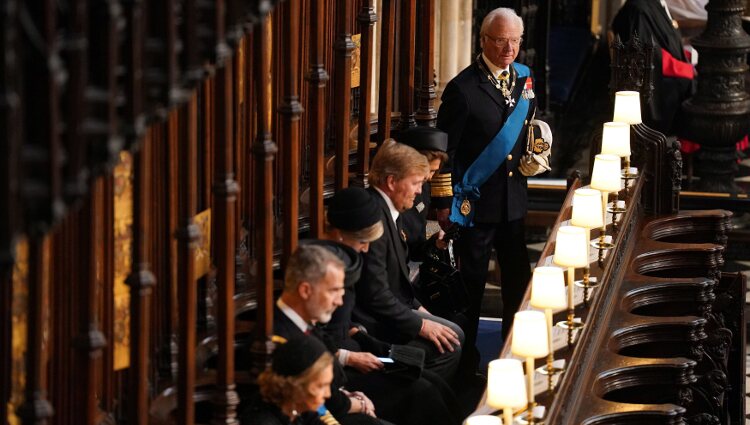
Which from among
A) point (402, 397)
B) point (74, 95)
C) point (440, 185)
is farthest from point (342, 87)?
point (74, 95)

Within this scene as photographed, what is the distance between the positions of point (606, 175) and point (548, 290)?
183 centimetres

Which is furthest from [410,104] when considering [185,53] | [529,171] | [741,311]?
[185,53]

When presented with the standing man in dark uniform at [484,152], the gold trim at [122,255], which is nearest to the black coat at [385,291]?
the standing man in dark uniform at [484,152]

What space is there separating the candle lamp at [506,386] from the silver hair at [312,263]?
0.70 metres

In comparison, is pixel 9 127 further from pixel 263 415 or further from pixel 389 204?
pixel 389 204

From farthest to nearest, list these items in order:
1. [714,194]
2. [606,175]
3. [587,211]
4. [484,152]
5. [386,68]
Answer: [714,194] → [484,152] → [606,175] → [386,68] → [587,211]

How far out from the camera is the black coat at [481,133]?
8.52m

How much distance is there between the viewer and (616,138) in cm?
882

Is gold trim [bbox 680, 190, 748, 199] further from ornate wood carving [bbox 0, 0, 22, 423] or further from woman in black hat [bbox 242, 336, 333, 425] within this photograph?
ornate wood carving [bbox 0, 0, 22, 423]

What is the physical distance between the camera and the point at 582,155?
14750 millimetres

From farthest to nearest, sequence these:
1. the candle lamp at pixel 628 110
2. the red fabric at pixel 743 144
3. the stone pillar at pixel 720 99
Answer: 1. the red fabric at pixel 743 144
2. the stone pillar at pixel 720 99
3. the candle lamp at pixel 628 110

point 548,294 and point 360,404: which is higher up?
point 548,294

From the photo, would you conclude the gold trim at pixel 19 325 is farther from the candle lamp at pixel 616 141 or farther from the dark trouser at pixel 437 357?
the candle lamp at pixel 616 141

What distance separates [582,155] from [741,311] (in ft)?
18.5
